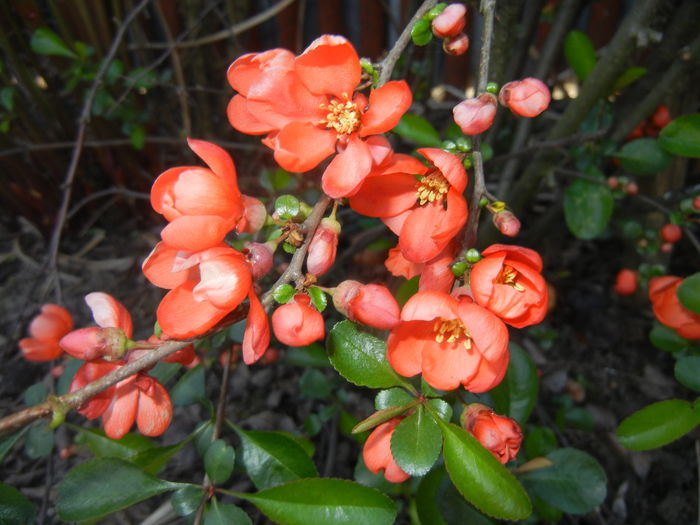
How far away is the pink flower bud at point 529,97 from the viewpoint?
0.88 m

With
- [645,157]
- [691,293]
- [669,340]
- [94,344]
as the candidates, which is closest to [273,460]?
[94,344]

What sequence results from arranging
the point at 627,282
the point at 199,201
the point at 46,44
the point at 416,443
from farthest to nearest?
the point at 46,44 → the point at 627,282 → the point at 416,443 → the point at 199,201

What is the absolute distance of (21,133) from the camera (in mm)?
2555

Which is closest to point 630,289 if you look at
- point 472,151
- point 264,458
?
point 472,151

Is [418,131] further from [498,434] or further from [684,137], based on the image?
[498,434]

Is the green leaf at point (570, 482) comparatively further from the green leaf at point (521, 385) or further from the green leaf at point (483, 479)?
the green leaf at point (483, 479)

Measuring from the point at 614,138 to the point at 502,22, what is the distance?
24.9 inches

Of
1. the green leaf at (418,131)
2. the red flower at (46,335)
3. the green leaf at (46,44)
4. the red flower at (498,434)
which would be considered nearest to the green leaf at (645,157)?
the green leaf at (418,131)

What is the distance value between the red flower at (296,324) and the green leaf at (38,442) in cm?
84

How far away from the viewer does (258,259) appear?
85 cm

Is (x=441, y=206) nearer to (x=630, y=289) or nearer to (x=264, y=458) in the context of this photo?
(x=264, y=458)

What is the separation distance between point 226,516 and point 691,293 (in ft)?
3.30

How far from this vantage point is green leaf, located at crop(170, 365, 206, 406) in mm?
1424

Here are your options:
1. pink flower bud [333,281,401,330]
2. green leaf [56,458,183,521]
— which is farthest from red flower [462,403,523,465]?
green leaf [56,458,183,521]
